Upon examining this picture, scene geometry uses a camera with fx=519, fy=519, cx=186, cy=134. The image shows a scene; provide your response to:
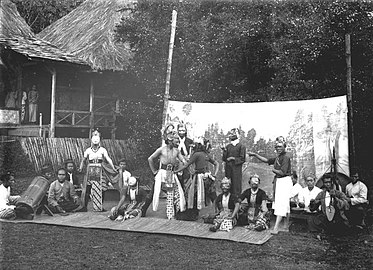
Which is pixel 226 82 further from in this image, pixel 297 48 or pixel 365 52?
pixel 365 52

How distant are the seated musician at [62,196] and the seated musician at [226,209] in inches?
113

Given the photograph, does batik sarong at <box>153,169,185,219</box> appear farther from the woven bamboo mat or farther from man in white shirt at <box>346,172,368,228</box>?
man in white shirt at <box>346,172,368,228</box>

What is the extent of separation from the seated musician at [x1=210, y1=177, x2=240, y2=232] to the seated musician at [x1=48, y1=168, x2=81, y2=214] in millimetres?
2863

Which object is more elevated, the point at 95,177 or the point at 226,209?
the point at 95,177

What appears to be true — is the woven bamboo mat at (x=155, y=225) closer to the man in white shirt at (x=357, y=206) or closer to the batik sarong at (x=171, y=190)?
the batik sarong at (x=171, y=190)

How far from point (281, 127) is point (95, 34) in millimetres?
8879

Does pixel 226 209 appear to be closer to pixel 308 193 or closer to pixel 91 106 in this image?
pixel 308 193

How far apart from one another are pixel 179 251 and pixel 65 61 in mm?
9714

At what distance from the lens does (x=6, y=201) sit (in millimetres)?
9203

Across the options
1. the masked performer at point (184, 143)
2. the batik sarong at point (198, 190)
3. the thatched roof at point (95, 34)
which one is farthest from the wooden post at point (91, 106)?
the batik sarong at point (198, 190)

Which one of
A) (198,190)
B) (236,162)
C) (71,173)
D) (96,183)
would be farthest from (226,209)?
(71,173)

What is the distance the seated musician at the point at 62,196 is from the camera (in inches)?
378

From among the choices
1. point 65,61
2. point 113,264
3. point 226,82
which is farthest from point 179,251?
point 65,61

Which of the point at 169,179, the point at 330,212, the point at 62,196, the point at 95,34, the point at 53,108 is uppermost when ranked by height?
the point at 95,34
